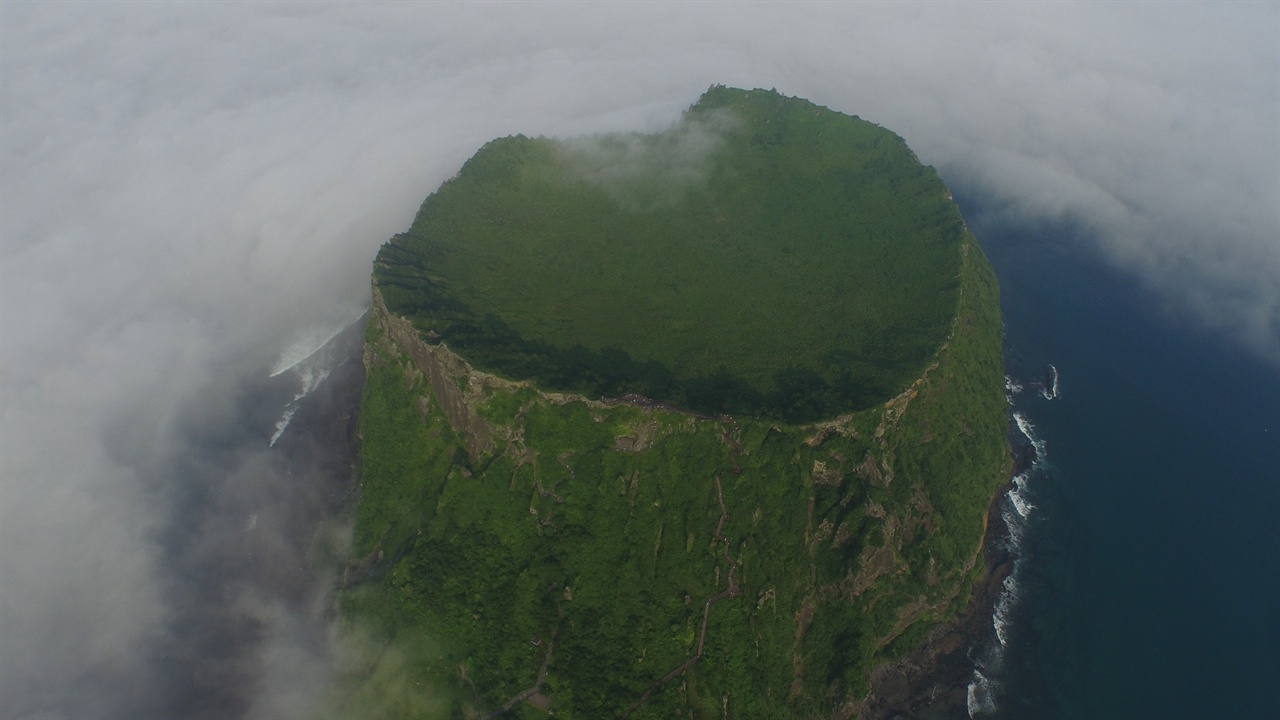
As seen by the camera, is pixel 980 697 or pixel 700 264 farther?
pixel 700 264

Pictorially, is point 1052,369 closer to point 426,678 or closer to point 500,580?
point 500,580

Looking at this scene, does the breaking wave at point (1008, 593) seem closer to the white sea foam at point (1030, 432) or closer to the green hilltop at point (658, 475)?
the white sea foam at point (1030, 432)

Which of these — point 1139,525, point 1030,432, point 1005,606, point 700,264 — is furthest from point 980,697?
point 700,264

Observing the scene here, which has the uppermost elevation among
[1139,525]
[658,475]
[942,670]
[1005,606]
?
[658,475]

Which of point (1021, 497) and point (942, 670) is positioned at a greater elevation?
point (1021, 497)

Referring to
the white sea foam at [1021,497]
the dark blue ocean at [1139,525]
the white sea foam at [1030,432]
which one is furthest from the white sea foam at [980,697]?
the white sea foam at [1030,432]

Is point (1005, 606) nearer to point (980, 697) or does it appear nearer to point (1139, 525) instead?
point (980, 697)

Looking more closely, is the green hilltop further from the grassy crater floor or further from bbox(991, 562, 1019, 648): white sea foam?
bbox(991, 562, 1019, 648): white sea foam
